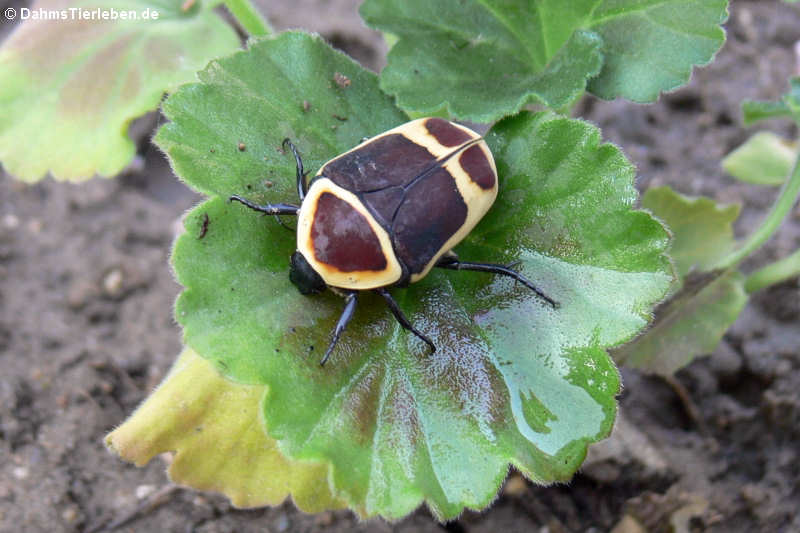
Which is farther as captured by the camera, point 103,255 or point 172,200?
point 172,200

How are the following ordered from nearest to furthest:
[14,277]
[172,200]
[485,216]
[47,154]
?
[485,216] → [47,154] → [14,277] → [172,200]

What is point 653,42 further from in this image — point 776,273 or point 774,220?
point 776,273

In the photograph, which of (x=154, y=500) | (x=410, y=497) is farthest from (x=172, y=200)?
(x=410, y=497)

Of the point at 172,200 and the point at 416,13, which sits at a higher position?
the point at 416,13

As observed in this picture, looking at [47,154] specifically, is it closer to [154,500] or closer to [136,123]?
[136,123]

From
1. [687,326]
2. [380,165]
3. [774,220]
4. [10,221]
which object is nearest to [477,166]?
[380,165]

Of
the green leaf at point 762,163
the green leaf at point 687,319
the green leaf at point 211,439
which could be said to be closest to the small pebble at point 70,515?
the green leaf at point 211,439

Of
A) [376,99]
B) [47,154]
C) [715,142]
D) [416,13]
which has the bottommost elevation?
[715,142]
